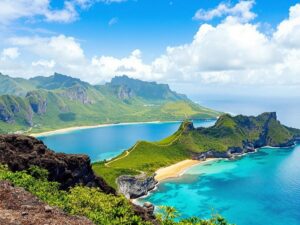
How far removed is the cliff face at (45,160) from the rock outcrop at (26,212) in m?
41.3

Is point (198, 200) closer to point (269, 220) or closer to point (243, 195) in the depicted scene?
point (243, 195)

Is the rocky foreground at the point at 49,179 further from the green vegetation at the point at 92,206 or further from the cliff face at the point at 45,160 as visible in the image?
the green vegetation at the point at 92,206

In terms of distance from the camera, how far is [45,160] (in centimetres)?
10281

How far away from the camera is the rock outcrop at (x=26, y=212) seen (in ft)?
144

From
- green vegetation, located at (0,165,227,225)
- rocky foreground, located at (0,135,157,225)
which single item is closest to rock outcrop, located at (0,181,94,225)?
rocky foreground, located at (0,135,157,225)

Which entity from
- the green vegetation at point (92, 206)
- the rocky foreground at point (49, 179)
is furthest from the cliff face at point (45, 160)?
the green vegetation at point (92, 206)

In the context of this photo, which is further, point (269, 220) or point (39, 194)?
point (269, 220)

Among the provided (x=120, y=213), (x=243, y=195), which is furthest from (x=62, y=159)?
(x=243, y=195)

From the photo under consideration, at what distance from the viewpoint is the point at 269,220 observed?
505ft

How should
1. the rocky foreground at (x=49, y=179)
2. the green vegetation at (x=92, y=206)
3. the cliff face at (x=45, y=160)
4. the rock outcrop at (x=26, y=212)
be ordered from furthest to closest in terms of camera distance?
the cliff face at (x=45, y=160)
the green vegetation at (x=92, y=206)
the rocky foreground at (x=49, y=179)
the rock outcrop at (x=26, y=212)

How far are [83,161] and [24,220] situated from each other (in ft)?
250

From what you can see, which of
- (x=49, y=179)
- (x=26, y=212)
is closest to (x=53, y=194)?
(x=49, y=179)

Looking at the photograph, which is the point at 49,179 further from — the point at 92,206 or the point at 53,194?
the point at 92,206

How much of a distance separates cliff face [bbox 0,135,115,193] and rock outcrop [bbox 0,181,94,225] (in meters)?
41.3
